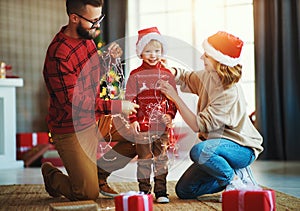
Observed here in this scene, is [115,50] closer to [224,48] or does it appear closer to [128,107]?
[128,107]

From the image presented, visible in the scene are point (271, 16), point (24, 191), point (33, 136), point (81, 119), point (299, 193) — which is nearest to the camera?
point (81, 119)

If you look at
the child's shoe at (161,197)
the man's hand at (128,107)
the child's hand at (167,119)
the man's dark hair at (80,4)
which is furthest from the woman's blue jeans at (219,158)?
the man's dark hair at (80,4)

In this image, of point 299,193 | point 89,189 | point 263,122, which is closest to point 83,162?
point 89,189

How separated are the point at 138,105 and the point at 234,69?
1.93 ft

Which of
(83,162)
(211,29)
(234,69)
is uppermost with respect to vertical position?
(211,29)

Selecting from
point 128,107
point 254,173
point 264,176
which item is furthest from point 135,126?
point 254,173

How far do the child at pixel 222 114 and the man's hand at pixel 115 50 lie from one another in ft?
1.20

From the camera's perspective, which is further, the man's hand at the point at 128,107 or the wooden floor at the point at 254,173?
the wooden floor at the point at 254,173

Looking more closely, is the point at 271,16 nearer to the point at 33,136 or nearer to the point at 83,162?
the point at 33,136

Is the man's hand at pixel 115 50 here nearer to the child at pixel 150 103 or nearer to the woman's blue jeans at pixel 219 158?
the child at pixel 150 103

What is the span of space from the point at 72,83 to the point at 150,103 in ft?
1.47

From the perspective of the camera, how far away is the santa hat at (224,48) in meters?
2.48

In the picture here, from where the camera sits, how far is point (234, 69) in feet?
8.20

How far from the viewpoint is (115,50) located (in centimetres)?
211
